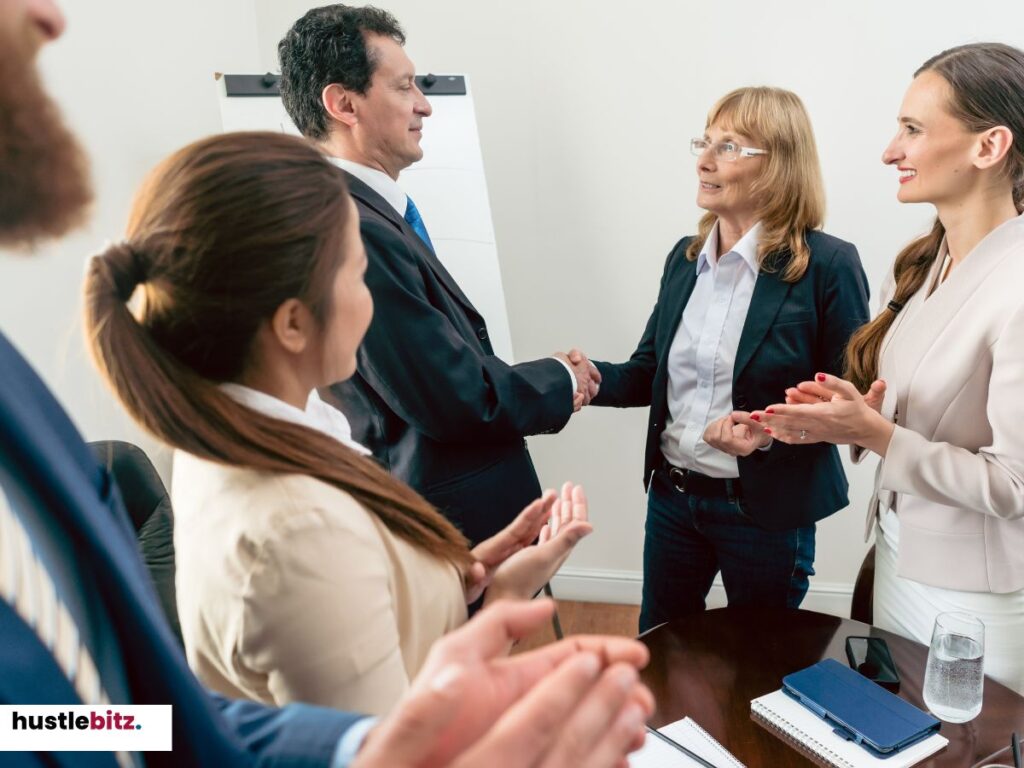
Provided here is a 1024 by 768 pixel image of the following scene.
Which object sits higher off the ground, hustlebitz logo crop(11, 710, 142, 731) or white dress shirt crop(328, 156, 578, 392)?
white dress shirt crop(328, 156, 578, 392)

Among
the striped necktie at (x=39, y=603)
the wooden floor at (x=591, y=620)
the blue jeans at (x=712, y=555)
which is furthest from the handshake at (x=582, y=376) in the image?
the striped necktie at (x=39, y=603)

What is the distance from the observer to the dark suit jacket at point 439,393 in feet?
5.08

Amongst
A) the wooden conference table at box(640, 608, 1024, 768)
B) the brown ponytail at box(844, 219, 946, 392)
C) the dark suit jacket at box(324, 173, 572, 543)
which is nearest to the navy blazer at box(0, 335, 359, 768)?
the wooden conference table at box(640, 608, 1024, 768)

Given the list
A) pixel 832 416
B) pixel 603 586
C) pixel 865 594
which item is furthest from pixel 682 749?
pixel 603 586

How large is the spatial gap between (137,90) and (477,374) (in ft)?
4.95

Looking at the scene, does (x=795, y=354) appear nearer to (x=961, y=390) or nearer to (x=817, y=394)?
(x=817, y=394)

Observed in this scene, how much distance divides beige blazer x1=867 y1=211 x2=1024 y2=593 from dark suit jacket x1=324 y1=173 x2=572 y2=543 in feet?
2.42

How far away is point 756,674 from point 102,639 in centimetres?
112

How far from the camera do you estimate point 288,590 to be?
0.74 meters

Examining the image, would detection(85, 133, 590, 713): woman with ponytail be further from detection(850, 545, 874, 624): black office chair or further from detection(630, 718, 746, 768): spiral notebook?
detection(850, 545, 874, 624): black office chair

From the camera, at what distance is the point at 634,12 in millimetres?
2590

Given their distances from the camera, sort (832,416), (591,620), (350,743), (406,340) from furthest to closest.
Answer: (591,620)
(406,340)
(832,416)
(350,743)

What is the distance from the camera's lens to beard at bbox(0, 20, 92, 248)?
417 mm

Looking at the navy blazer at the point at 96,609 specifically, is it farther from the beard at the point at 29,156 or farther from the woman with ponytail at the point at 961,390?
the woman with ponytail at the point at 961,390
